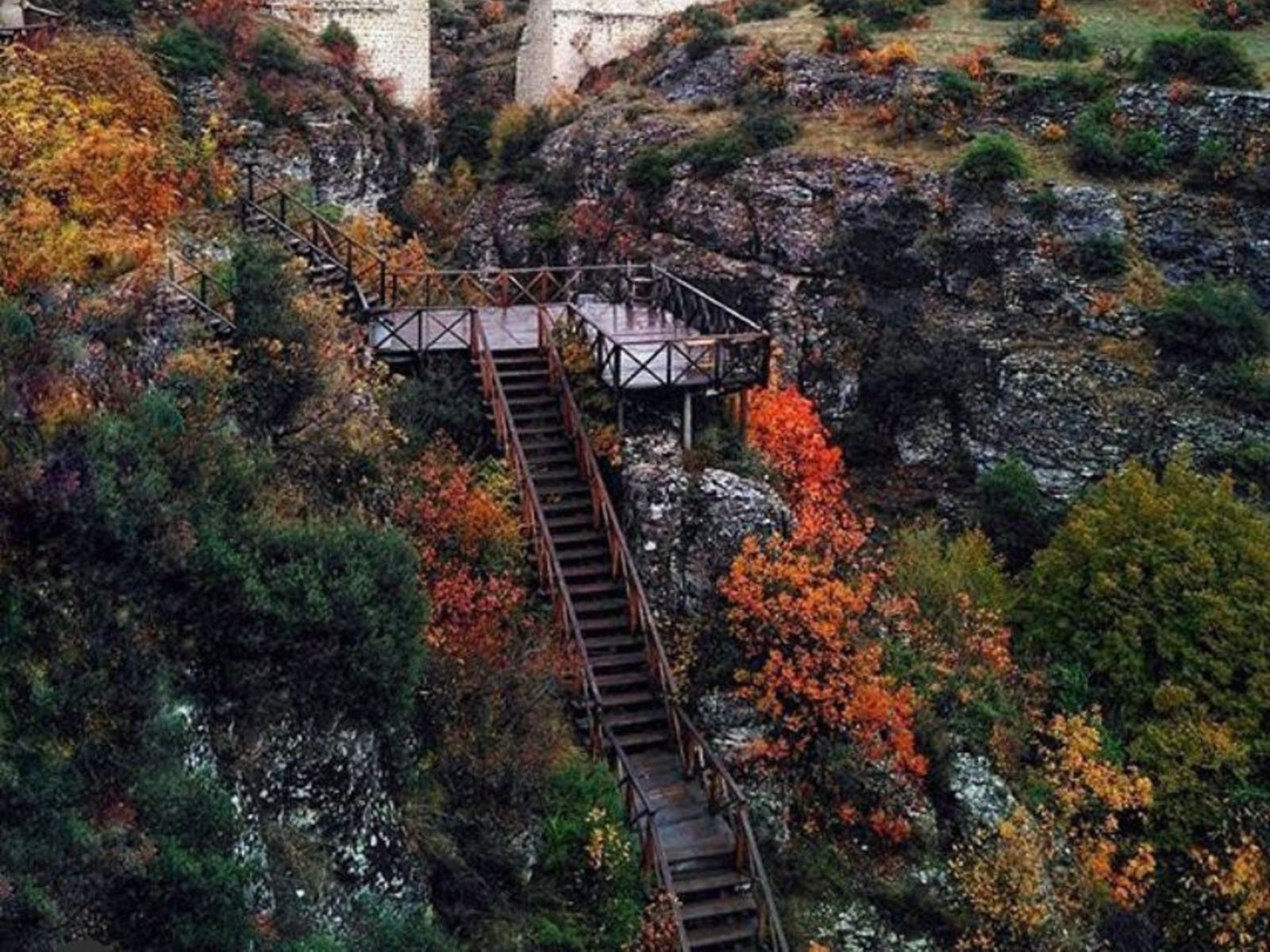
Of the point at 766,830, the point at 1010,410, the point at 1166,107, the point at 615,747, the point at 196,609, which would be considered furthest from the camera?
the point at 1166,107

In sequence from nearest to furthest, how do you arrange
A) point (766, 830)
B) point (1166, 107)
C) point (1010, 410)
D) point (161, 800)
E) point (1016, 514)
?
point (161, 800), point (766, 830), point (1016, 514), point (1010, 410), point (1166, 107)

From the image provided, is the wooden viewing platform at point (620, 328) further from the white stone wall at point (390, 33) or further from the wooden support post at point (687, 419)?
the white stone wall at point (390, 33)

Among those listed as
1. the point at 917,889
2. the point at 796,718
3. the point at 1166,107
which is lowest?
the point at 917,889

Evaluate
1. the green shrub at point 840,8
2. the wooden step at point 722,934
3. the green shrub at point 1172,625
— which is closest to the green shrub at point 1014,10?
the green shrub at point 840,8

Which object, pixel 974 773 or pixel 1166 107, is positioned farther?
pixel 1166 107

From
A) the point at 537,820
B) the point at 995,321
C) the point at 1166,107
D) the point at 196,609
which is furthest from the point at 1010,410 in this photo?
the point at 196,609

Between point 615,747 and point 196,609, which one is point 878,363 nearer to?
point 615,747

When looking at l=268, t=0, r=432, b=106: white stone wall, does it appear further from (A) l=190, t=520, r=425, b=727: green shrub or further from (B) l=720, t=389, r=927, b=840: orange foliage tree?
(A) l=190, t=520, r=425, b=727: green shrub
